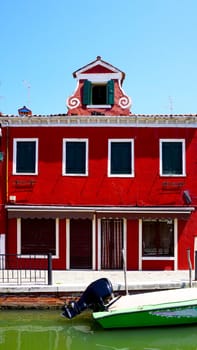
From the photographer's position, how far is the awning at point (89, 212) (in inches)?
722

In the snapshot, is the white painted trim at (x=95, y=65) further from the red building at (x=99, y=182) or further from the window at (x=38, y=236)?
the window at (x=38, y=236)

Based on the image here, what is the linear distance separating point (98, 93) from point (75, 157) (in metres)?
2.84

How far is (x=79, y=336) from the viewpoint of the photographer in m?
12.6

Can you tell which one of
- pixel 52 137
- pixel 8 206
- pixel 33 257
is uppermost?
pixel 52 137

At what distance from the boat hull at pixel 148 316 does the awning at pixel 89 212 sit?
574 centimetres

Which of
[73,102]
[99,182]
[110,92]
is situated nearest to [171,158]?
[99,182]

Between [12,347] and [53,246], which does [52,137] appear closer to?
[53,246]

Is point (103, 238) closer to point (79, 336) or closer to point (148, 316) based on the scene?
point (148, 316)

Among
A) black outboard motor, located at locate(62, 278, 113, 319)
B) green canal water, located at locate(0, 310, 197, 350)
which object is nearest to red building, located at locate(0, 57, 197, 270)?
green canal water, located at locate(0, 310, 197, 350)

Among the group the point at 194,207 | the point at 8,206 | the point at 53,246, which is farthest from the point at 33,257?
the point at 194,207

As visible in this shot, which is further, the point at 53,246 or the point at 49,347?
the point at 53,246

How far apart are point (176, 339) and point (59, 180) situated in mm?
8383

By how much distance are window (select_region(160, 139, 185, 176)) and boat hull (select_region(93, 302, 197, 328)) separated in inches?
274

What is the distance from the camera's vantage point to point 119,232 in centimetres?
1895
